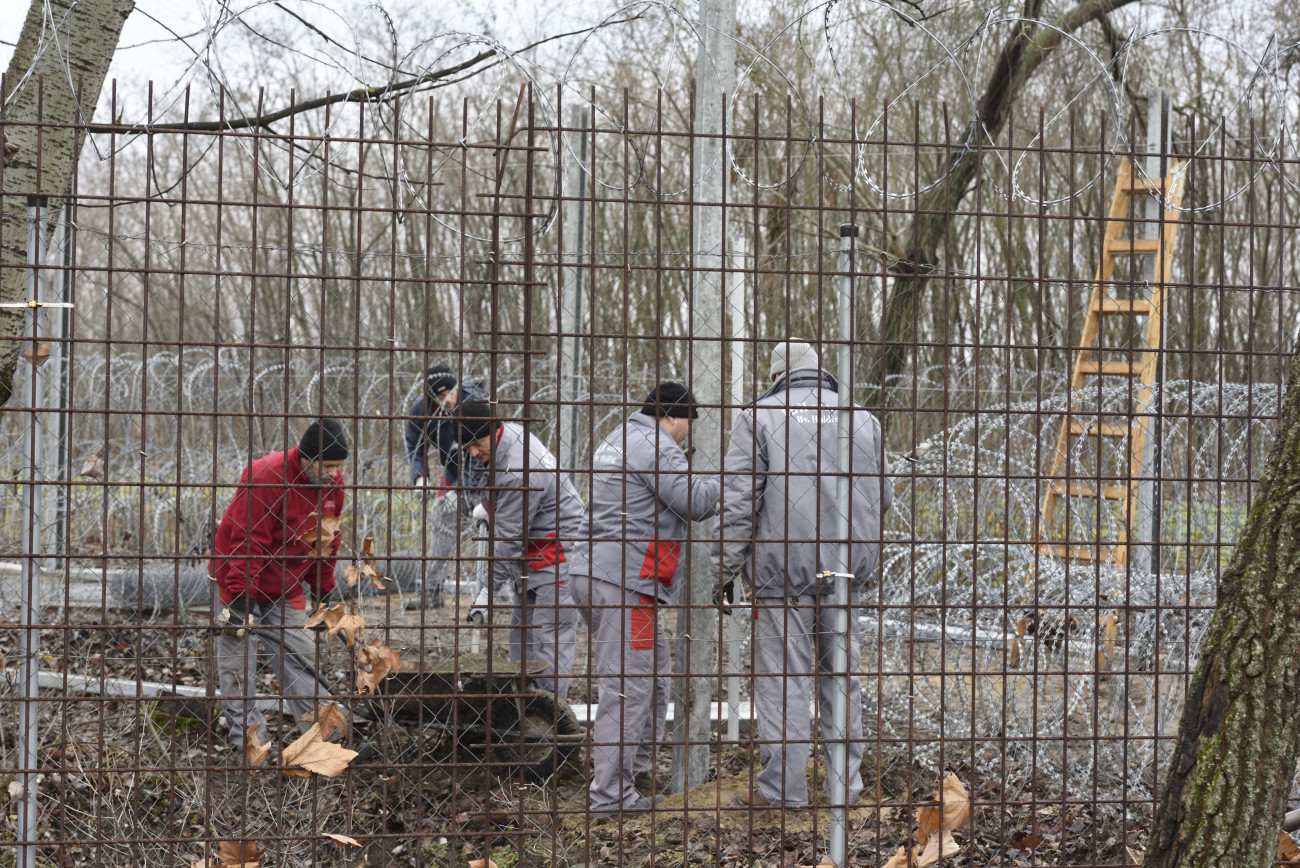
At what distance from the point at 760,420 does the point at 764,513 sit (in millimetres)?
485

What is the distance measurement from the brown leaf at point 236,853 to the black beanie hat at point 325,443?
1.68 metres

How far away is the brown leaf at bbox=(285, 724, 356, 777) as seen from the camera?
12.8 ft

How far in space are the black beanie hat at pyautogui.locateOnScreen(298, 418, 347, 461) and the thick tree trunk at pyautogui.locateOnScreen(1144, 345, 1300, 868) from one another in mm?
3581

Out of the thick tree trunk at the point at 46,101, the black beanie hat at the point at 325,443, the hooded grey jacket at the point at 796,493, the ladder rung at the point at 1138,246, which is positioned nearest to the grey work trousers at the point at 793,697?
the hooded grey jacket at the point at 796,493

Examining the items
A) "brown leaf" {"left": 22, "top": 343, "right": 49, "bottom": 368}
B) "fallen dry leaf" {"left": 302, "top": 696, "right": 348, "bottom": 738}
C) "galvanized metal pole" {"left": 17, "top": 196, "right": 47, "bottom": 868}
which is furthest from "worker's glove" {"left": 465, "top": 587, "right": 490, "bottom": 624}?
"brown leaf" {"left": 22, "top": 343, "right": 49, "bottom": 368}

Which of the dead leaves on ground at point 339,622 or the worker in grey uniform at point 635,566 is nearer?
the dead leaves on ground at point 339,622

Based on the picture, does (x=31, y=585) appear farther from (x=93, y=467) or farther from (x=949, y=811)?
(x=949, y=811)

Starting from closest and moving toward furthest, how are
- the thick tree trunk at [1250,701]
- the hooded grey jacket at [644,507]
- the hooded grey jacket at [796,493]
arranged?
the thick tree trunk at [1250,701], the hooded grey jacket at [796,493], the hooded grey jacket at [644,507]

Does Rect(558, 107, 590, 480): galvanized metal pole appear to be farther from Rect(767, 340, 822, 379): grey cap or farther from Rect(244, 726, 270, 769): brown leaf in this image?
Rect(244, 726, 270, 769): brown leaf

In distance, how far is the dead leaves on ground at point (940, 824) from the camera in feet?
13.7

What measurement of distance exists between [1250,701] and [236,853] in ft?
10.6

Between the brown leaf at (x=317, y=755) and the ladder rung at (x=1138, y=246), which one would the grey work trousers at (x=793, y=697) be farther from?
the ladder rung at (x=1138, y=246)

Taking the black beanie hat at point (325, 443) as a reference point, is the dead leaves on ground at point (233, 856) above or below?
below

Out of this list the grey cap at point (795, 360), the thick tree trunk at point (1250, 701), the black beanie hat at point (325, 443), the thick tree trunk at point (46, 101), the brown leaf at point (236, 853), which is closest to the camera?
the thick tree trunk at point (1250, 701)
